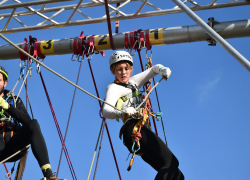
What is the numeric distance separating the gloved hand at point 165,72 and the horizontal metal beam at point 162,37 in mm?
1716

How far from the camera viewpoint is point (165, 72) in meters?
4.38

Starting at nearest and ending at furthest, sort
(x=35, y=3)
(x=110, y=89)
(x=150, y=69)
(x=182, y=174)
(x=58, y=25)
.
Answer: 1. (x=182, y=174)
2. (x=110, y=89)
3. (x=150, y=69)
4. (x=35, y=3)
5. (x=58, y=25)

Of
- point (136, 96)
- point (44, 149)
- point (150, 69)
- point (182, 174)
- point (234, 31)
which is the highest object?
point (234, 31)

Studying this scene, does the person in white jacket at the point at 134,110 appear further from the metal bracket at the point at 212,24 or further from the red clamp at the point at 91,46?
the red clamp at the point at 91,46

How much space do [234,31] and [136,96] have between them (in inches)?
84.4

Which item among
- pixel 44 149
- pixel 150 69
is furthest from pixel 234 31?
pixel 44 149

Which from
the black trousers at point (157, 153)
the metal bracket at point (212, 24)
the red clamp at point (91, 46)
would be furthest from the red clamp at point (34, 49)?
the black trousers at point (157, 153)

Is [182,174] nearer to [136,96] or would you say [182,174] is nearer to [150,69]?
[136,96]

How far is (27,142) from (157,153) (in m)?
1.45

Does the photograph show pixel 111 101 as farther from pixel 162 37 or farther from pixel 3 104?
pixel 162 37

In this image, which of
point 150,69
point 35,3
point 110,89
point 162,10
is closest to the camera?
point 110,89

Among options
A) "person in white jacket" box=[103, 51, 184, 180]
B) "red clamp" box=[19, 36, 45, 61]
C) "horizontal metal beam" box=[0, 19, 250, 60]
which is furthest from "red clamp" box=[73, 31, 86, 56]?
"person in white jacket" box=[103, 51, 184, 180]

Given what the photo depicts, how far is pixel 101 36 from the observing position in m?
6.48

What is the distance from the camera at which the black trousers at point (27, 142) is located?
13.1 feet
